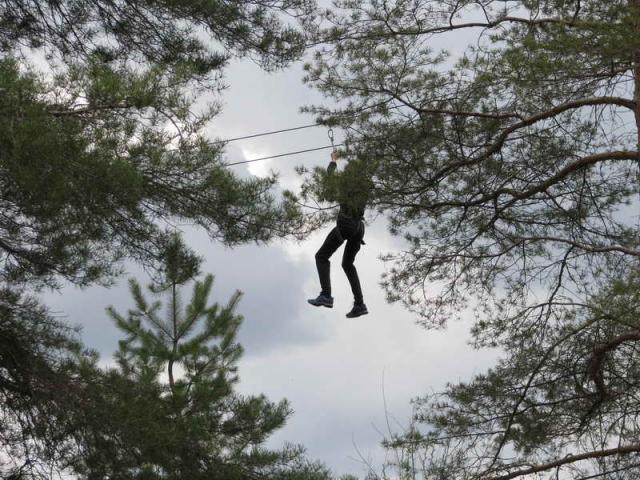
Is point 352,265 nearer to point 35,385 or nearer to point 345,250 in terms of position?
point 345,250

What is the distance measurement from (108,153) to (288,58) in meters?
2.66

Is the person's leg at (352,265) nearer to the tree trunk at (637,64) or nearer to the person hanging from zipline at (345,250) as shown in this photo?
the person hanging from zipline at (345,250)

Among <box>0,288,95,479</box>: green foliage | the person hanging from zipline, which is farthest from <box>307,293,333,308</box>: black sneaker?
<box>0,288,95,479</box>: green foliage

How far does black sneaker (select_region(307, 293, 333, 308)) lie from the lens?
7.84 m

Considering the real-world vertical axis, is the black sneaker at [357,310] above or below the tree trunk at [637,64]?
below

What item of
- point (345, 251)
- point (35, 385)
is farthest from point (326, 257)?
point (35, 385)

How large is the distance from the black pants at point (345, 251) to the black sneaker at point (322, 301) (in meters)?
0.04

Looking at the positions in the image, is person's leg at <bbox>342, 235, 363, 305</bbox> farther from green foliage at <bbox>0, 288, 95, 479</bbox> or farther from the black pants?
green foliage at <bbox>0, 288, 95, 479</bbox>

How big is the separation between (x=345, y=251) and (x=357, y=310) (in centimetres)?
47

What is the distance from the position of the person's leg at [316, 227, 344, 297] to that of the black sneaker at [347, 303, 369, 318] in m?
0.26

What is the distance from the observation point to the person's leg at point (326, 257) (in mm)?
7961

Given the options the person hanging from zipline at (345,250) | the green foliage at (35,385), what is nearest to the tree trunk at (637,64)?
the person hanging from zipline at (345,250)

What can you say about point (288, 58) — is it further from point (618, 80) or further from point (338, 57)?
point (618, 80)

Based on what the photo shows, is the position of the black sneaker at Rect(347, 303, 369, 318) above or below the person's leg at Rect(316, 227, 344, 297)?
below
